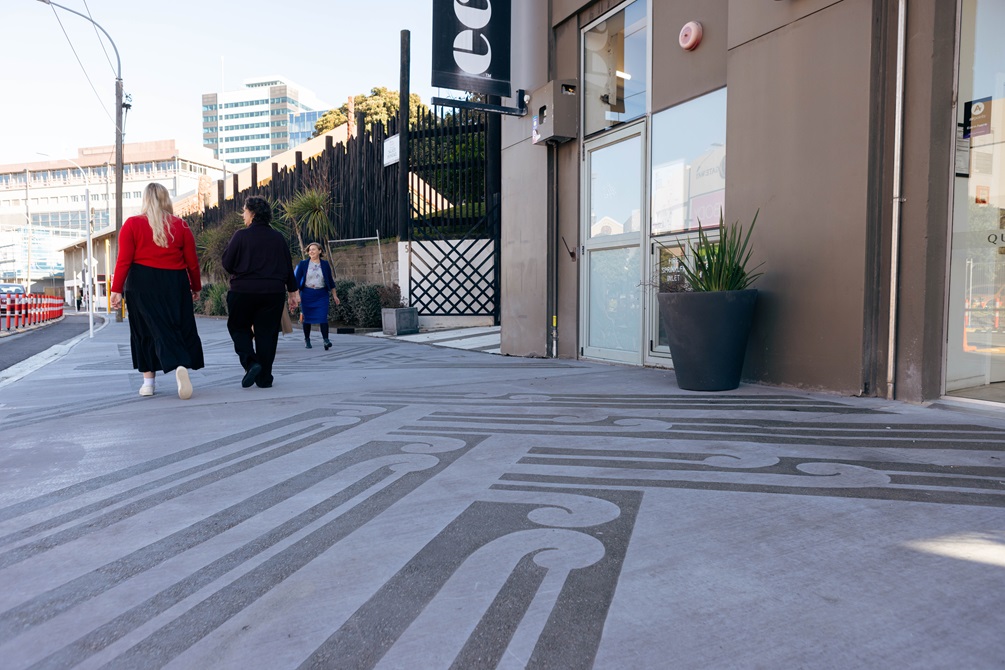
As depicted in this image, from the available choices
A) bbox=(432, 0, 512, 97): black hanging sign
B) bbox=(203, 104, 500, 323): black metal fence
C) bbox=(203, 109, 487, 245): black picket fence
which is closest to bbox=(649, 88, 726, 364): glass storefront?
bbox=(432, 0, 512, 97): black hanging sign

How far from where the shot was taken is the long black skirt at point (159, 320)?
4.98 m

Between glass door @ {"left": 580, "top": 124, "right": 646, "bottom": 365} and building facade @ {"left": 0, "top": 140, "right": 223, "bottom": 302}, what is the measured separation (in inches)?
2586

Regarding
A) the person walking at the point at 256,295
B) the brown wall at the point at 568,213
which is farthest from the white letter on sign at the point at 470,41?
the person walking at the point at 256,295

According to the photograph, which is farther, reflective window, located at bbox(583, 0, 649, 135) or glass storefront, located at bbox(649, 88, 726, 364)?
reflective window, located at bbox(583, 0, 649, 135)

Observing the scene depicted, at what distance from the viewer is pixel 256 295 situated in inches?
222

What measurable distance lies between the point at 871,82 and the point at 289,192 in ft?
60.4

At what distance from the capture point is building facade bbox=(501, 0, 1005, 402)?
4090 millimetres

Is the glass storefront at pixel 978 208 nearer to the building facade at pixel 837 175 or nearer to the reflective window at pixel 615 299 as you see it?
the building facade at pixel 837 175

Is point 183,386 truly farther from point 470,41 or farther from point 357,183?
point 357,183

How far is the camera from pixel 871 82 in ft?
13.7

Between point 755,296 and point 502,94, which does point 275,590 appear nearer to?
point 755,296

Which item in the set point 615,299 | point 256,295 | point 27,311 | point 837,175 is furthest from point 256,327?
point 27,311

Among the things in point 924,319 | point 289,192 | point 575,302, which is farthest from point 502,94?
point 289,192

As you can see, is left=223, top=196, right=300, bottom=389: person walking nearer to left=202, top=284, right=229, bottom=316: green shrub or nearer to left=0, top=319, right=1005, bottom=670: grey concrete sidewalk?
left=0, top=319, right=1005, bottom=670: grey concrete sidewalk
